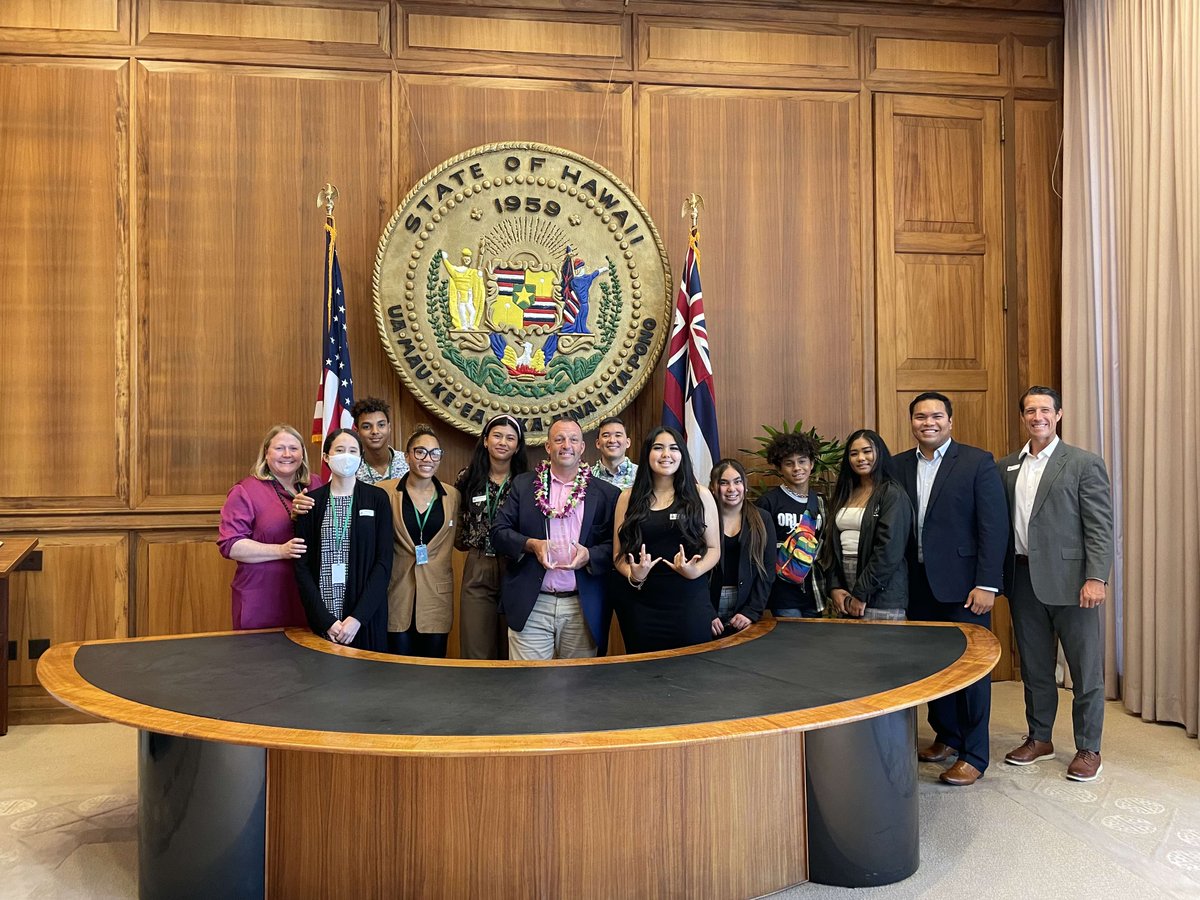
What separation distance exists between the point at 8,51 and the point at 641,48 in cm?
332

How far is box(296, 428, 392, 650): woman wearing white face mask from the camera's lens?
11.6 ft

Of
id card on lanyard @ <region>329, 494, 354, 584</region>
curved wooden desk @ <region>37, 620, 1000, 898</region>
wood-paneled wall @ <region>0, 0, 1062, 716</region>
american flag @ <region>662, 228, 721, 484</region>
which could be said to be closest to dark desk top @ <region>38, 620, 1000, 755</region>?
curved wooden desk @ <region>37, 620, 1000, 898</region>

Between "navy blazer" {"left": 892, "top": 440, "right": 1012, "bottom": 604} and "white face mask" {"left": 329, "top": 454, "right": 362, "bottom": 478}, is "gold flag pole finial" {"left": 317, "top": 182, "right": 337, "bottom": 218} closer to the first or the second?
"white face mask" {"left": 329, "top": 454, "right": 362, "bottom": 478}

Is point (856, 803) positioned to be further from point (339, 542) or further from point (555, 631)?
point (339, 542)

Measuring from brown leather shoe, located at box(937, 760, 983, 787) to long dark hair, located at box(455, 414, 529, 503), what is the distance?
2.08 meters

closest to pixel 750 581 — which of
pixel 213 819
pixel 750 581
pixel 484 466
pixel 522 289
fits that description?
pixel 750 581

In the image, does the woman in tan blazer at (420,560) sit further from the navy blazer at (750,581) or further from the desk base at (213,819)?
the desk base at (213,819)

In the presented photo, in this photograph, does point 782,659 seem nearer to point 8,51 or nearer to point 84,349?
point 84,349

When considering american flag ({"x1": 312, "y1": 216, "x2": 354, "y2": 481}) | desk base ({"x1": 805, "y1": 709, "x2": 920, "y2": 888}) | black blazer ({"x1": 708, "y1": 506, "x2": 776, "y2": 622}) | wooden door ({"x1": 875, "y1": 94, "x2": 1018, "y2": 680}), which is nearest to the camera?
desk base ({"x1": 805, "y1": 709, "x2": 920, "y2": 888})

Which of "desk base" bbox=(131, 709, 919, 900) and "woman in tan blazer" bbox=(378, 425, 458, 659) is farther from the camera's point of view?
"woman in tan blazer" bbox=(378, 425, 458, 659)

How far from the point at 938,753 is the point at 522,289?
121 inches

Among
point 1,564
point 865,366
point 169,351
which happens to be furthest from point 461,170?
point 1,564

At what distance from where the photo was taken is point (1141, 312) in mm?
4797

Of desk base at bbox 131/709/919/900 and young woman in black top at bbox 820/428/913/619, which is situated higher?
young woman in black top at bbox 820/428/913/619
